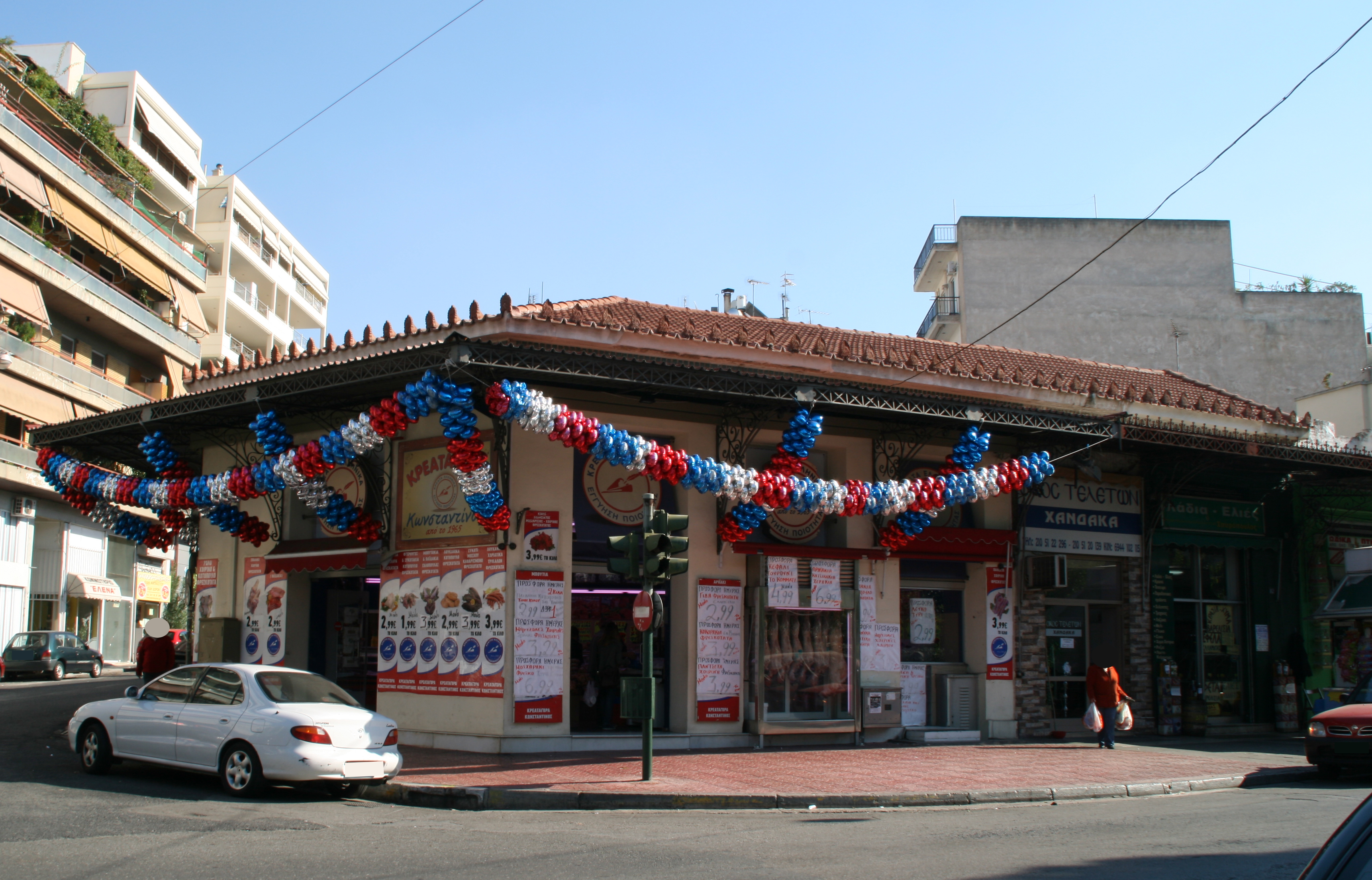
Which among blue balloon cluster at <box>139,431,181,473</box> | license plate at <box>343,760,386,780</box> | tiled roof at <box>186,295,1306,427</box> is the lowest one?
license plate at <box>343,760,386,780</box>

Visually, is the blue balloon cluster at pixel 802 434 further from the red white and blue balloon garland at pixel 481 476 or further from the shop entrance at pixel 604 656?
the shop entrance at pixel 604 656

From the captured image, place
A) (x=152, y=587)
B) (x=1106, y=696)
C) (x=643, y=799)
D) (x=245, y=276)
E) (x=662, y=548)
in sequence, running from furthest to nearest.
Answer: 1. (x=245, y=276)
2. (x=152, y=587)
3. (x=1106, y=696)
4. (x=662, y=548)
5. (x=643, y=799)

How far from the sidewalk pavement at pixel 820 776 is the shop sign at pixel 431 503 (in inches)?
110

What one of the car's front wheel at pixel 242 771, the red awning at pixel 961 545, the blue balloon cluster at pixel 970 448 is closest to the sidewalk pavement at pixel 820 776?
the car's front wheel at pixel 242 771

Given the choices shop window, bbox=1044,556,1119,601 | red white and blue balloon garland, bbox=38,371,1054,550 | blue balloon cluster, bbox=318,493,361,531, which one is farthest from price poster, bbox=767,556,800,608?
blue balloon cluster, bbox=318,493,361,531

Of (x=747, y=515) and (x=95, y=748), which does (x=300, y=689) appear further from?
(x=747, y=515)

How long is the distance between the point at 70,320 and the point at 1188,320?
120 ft

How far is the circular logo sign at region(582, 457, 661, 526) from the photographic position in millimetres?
15016

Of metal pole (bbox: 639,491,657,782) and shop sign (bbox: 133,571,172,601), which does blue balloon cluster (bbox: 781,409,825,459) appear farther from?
shop sign (bbox: 133,571,172,601)

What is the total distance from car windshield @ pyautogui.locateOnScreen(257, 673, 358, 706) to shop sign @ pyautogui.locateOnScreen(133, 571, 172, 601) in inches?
1398

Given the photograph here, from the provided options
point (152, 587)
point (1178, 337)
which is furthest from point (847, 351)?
point (152, 587)

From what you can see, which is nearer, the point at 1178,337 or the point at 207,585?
the point at 207,585

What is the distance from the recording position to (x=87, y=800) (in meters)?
9.73

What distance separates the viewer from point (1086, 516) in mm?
18688
